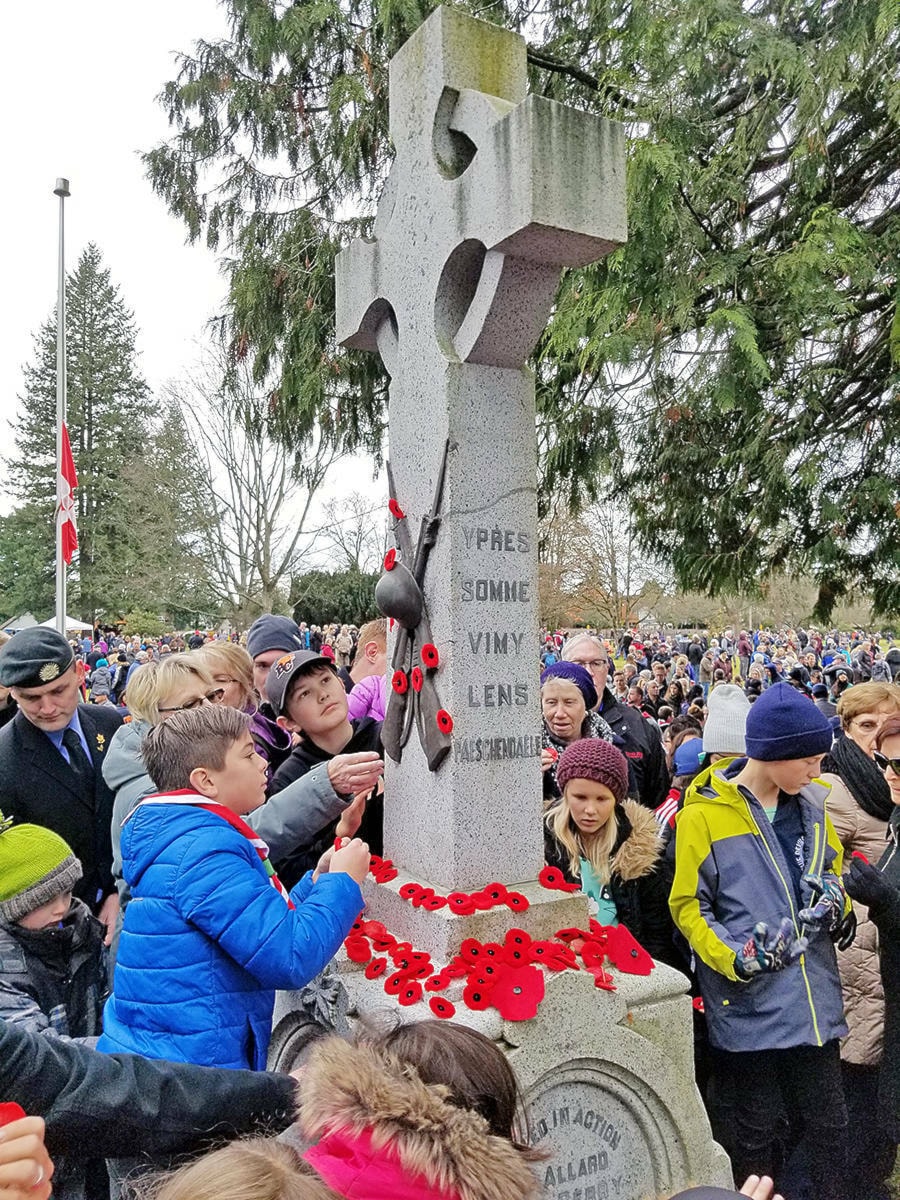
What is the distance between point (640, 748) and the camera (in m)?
4.55

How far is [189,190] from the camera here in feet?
26.2

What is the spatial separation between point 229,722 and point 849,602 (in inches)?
227

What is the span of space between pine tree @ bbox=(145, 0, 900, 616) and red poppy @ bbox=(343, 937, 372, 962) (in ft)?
12.1

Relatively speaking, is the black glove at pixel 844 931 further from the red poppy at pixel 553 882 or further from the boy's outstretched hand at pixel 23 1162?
the boy's outstretched hand at pixel 23 1162

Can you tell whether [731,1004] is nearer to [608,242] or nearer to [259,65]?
[608,242]

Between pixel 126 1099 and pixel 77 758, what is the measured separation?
201 centimetres

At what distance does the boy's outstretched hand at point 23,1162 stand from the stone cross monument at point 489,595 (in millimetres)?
1246

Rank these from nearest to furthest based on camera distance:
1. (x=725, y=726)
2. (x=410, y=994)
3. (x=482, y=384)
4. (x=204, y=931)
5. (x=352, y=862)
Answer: (x=204, y=931) < (x=352, y=862) < (x=410, y=994) < (x=482, y=384) < (x=725, y=726)

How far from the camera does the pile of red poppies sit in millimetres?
2209

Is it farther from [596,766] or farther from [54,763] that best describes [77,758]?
[596,766]

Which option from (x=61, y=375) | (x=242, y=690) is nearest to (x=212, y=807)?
(x=242, y=690)

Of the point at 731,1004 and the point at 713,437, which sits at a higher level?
the point at 713,437

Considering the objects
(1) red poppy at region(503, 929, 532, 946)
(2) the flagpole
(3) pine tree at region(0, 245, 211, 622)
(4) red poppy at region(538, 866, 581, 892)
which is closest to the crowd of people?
(4) red poppy at region(538, 866, 581, 892)

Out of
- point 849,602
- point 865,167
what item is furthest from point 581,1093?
point 865,167
